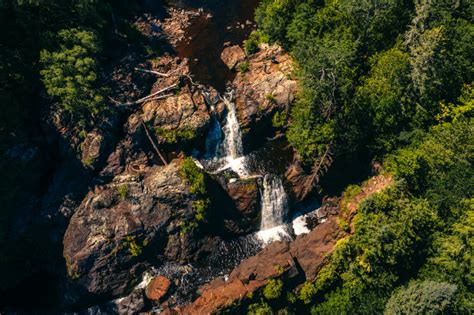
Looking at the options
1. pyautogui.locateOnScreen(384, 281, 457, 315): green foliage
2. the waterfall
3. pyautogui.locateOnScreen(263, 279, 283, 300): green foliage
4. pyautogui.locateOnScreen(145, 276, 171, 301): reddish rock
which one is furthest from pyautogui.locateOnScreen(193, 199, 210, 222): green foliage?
pyautogui.locateOnScreen(384, 281, 457, 315): green foliage

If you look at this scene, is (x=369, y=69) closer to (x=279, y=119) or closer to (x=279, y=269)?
(x=279, y=119)

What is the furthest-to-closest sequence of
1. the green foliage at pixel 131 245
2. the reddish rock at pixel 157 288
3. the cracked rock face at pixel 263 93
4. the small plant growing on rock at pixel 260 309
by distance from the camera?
the cracked rock face at pixel 263 93 → the reddish rock at pixel 157 288 → the green foliage at pixel 131 245 → the small plant growing on rock at pixel 260 309

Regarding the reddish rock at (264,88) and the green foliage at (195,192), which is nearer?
the green foliage at (195,192)

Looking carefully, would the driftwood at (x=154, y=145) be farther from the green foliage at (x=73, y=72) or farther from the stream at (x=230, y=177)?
the green foliage at (x=73, y=72)

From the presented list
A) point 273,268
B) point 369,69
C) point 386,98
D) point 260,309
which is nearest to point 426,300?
point 273,268

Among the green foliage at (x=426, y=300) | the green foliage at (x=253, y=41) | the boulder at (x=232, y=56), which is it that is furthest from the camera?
the green foliage at (x=253, y=41)

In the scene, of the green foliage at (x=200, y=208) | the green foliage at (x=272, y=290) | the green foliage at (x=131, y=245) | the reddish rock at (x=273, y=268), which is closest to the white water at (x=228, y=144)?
the green foliage at (x=200, y=208)

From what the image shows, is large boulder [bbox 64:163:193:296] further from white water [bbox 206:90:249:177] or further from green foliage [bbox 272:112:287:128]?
green foliage [bbox 272:112:287:128]

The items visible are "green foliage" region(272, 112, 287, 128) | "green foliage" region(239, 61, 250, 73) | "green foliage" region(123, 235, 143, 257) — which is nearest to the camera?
"green foliage" region(123, 235, 143, 257)

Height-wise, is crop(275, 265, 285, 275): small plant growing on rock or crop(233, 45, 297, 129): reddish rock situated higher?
crop(233, 45, 297, 129): reddish rock
